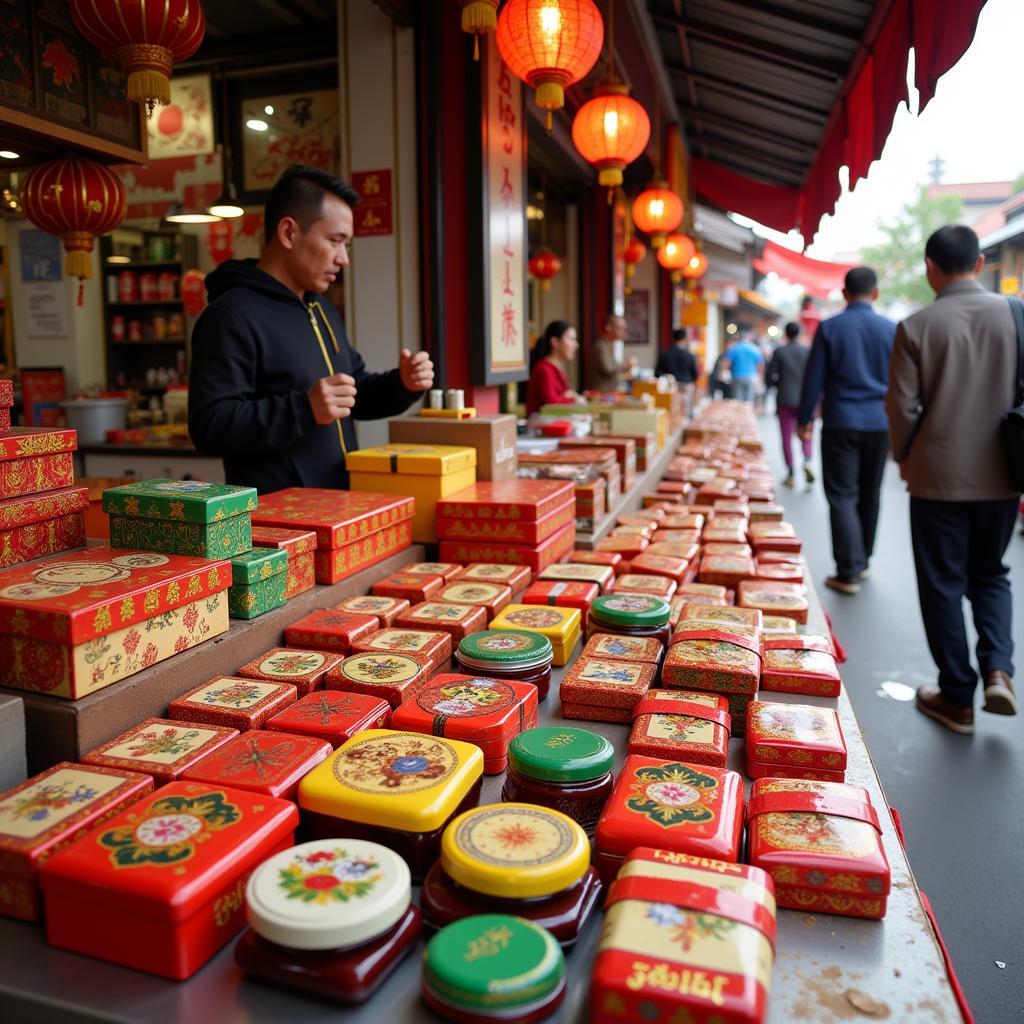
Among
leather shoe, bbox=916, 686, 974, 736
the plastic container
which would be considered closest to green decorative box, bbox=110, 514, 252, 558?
leather shoe, bbox=916, 686, 974, 736

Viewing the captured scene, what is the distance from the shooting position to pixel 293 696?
4.14 feet

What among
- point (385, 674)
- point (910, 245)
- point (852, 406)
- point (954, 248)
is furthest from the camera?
point (910, 245)

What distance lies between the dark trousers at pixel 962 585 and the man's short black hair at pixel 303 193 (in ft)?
7.86

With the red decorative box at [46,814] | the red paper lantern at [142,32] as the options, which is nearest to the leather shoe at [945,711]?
the red decorative box at [46,814]

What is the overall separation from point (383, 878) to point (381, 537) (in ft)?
3.65

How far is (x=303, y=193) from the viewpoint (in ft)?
7.26

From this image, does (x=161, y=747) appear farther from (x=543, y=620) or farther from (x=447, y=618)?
(x=543, y=620)

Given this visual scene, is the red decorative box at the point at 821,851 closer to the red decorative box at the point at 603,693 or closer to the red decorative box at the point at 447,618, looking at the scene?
the red decorative box at the point at 603,693

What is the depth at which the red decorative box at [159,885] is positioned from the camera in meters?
0.79

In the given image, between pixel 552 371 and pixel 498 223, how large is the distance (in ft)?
5.24

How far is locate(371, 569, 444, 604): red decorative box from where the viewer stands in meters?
1.75

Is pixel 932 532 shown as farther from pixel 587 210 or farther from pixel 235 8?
pixel 587 210

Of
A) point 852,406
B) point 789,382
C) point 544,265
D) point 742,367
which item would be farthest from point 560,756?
point 742,367

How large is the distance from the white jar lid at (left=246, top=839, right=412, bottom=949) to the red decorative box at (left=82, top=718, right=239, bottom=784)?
253 millimetres
